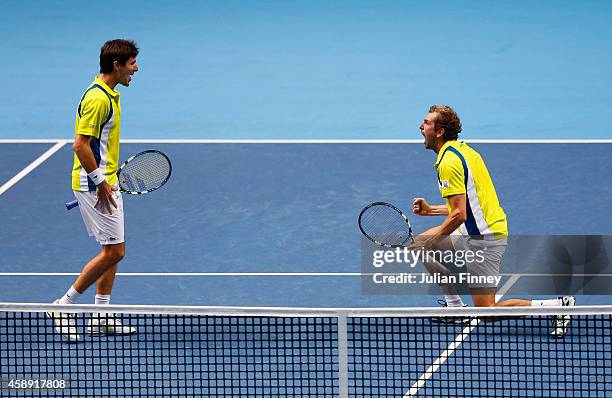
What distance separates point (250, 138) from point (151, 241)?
3.52 metres

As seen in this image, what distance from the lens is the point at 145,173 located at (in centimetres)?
938

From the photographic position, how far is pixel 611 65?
56.0 feet

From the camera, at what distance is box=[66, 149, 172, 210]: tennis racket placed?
30.5 feet

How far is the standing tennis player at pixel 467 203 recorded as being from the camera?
27.6 ft

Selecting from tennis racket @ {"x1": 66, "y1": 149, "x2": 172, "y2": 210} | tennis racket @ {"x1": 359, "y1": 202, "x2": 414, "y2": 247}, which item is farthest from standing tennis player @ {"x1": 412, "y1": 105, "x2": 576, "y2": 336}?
tennis racket @ {"x1": 66, "y1": 149, "x2": 172, "y2": 210}

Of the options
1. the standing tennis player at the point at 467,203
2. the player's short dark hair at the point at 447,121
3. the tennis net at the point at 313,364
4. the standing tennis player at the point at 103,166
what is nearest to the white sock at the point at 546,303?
the standing tennis player at the point at 467,203

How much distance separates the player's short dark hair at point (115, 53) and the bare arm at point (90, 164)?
21.0 inches

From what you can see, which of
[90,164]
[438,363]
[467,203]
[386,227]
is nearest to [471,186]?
[467,203]

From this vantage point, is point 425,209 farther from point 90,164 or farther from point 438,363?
point 90,164

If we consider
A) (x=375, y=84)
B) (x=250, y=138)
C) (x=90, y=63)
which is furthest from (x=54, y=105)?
(x=375, y=84)

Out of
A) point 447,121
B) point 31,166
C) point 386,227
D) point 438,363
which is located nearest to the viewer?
point 438,363

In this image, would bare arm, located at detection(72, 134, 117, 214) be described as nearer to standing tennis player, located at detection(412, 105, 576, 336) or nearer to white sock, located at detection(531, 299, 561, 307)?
standing tennis player, located at detection(412, 105, 576, 336)

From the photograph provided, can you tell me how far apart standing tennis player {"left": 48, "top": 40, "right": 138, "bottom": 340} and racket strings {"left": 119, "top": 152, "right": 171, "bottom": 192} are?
53 cm

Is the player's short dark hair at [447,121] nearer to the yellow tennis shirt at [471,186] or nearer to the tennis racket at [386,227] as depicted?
the yellow tennis shirt at [471,186]
